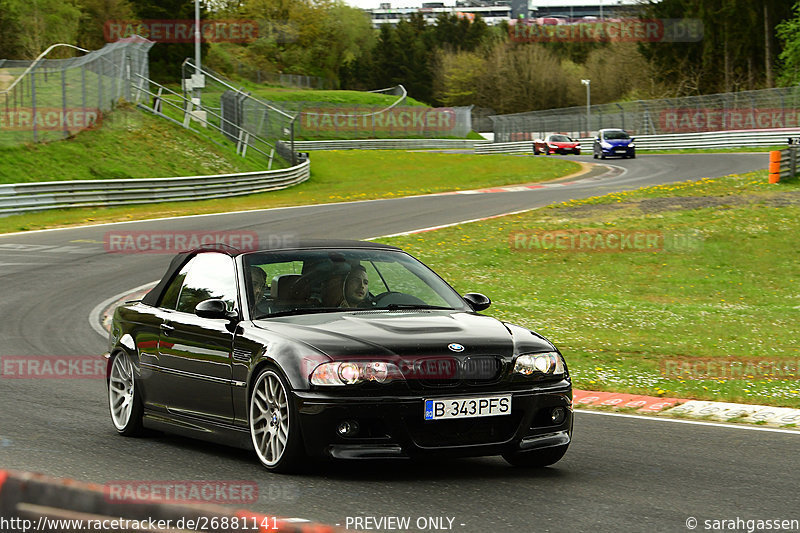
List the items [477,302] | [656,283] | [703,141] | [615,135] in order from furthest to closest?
1. [703,141]
2. [615,135]
3. [656,283]
4. [477,302]

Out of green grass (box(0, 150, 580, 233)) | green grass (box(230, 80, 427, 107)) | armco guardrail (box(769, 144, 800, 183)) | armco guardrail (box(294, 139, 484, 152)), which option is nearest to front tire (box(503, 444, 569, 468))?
green grass (box(0, 150, 580, 233))

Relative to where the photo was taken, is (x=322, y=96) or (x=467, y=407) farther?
(x=322, y=96)

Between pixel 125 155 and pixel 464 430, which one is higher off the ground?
pixel 125 155

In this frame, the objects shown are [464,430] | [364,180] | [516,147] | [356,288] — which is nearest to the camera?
[464,430]

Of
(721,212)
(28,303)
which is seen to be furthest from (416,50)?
(28,303)

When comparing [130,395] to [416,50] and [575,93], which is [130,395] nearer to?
[575,93]

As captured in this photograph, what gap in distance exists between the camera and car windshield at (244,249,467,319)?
7.24 m

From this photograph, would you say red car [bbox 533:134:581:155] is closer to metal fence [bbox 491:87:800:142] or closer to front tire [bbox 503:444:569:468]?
metal fence [bbox 491:87:800:142]

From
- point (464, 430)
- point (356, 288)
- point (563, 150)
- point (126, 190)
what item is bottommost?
point (464, 430)

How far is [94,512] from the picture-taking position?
11.1 feet

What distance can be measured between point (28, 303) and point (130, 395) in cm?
882

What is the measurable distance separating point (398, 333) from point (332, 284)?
1050mm

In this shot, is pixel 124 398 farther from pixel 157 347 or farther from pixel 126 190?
pixel 126 190

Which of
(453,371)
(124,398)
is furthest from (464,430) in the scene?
(124,398)
